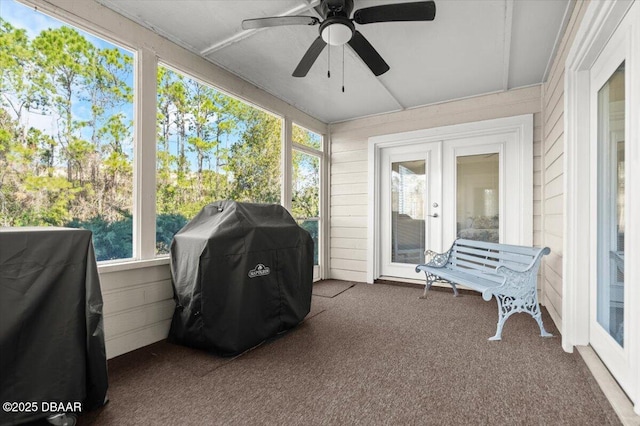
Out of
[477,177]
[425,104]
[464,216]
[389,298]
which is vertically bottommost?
[389,298]

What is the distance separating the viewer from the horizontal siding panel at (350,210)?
15.0ft

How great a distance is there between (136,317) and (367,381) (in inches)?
67.1

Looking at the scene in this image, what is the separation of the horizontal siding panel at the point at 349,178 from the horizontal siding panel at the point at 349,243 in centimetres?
86

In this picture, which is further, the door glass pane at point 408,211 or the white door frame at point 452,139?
the door glass pane at point 408,211

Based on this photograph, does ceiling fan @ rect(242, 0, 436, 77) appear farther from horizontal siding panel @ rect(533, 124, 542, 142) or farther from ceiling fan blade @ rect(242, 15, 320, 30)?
horizontal siding panel @ rect(533, 124, 542, 142)

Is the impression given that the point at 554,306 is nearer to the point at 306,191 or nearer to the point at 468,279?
the point at 468,279

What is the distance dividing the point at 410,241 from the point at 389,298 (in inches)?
39.0

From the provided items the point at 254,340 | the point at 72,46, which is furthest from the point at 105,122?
the point at 254,340

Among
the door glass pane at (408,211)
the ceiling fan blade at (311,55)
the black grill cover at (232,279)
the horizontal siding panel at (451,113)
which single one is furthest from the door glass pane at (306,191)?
the ceiling fan blade at (311,55)

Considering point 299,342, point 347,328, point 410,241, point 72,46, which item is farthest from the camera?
point 410,241

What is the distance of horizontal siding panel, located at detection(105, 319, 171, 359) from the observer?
218cm

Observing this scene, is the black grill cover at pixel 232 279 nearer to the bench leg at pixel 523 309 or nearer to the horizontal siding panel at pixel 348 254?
the bench leg at pixel 523 309

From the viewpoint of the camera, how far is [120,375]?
195 cm

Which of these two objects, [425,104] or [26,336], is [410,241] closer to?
[425,104]
